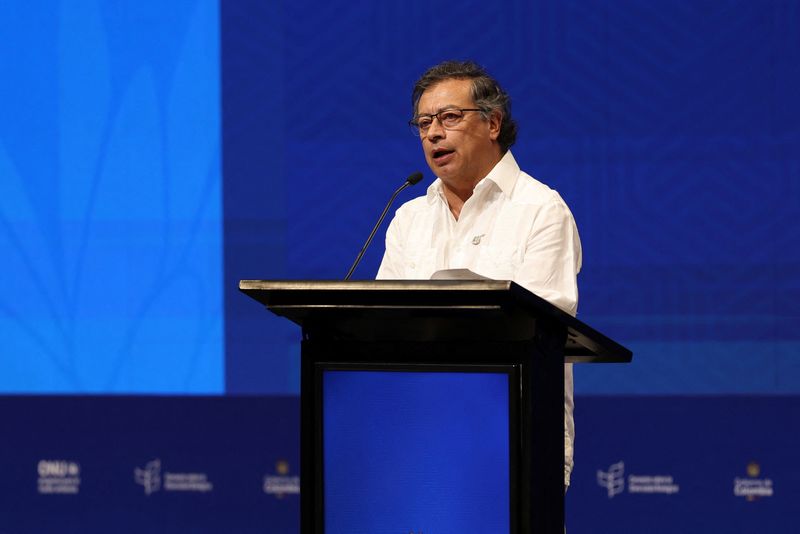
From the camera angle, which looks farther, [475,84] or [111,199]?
[111,199]

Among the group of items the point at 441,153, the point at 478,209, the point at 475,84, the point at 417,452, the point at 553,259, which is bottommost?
the point at 417,452

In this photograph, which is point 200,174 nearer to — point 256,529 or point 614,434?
point 256,529

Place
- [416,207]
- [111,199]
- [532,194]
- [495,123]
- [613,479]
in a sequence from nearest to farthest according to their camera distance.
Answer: [532,194] < [495,123] < [416,207] < [613,479] < [111,199]

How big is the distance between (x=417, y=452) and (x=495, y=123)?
1.01 metres

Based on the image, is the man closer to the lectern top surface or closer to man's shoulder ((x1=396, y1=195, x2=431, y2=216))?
man's shoulder ((x1=396, y1=195, x2=431, y2=216))

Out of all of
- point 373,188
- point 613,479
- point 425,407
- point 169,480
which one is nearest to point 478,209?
point 425,407

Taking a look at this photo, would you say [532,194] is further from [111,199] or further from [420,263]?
[111,199]

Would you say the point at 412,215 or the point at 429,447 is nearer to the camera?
the point at 429,447

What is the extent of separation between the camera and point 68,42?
427 cm

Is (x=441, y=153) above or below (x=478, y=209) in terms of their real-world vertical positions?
above

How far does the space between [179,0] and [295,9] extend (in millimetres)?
423

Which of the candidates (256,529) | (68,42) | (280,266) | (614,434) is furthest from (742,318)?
(68,42)

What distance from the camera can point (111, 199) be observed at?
4.20m

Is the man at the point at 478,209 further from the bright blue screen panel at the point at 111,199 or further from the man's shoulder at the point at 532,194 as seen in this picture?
the bright blue screen panel at the point at 111,199
